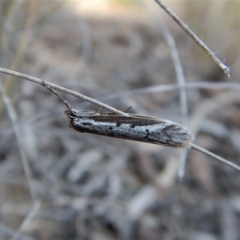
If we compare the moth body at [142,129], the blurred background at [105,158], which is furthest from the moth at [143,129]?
the blurred background at [105,158]

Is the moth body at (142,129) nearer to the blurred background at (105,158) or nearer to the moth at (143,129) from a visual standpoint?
the moth at (143,129)

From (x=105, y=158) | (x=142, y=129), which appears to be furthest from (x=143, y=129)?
(x=105, y=158)

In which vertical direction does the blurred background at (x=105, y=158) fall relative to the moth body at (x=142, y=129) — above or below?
above

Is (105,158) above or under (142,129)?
above

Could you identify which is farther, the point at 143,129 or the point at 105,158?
the point at 105,158

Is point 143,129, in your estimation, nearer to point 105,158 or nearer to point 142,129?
point 142,129

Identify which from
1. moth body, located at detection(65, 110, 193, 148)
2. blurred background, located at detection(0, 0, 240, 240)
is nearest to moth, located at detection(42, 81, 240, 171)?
moth body, located at detection(65, 110, 193, 148)

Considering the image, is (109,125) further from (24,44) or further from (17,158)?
(17,158)

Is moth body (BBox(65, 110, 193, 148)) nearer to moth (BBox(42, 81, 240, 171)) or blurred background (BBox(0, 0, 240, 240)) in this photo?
moth (BBox(42, 81, 240, 171))
